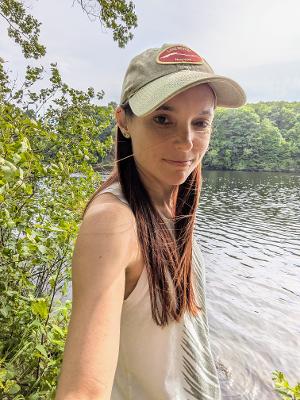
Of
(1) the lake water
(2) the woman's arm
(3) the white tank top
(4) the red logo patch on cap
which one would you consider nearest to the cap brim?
(4) the red logo patch on cap

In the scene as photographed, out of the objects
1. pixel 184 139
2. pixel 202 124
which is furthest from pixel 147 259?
pixel 202 124

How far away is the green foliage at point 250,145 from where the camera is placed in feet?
264

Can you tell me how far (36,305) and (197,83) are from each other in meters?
1.84

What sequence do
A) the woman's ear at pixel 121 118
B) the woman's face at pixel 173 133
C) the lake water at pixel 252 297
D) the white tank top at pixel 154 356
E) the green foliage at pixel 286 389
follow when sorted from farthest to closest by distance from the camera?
the lake water at pixel 252 297
the green foliage at pixel 286 389
the woman's ear at pixel 121 118
the woman's face at pixel 173 133
the white tank top at pixel 154 356

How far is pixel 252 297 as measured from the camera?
11.9 metres

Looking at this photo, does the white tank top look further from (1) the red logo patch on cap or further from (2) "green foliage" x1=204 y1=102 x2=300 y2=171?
(2) "green foliage" x1=204 y1=102 x2=300 y2=171

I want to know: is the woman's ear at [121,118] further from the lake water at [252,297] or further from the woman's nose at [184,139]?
the lake water at [252,297]

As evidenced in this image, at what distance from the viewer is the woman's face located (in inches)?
49.5

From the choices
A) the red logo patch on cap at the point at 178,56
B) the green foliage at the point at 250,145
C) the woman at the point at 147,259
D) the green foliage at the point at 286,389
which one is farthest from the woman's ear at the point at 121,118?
the green foliage at the point at 250,145

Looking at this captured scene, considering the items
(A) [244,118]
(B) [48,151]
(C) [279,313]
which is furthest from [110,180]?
(A) [244,118]

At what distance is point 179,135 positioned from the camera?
129 centimetres

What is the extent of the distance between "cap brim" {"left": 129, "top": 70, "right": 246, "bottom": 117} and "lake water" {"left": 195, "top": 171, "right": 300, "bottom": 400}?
23.2 feet

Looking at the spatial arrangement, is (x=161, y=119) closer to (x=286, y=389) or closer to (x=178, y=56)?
(x=178, y=56)

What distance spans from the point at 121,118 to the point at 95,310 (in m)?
0.93
